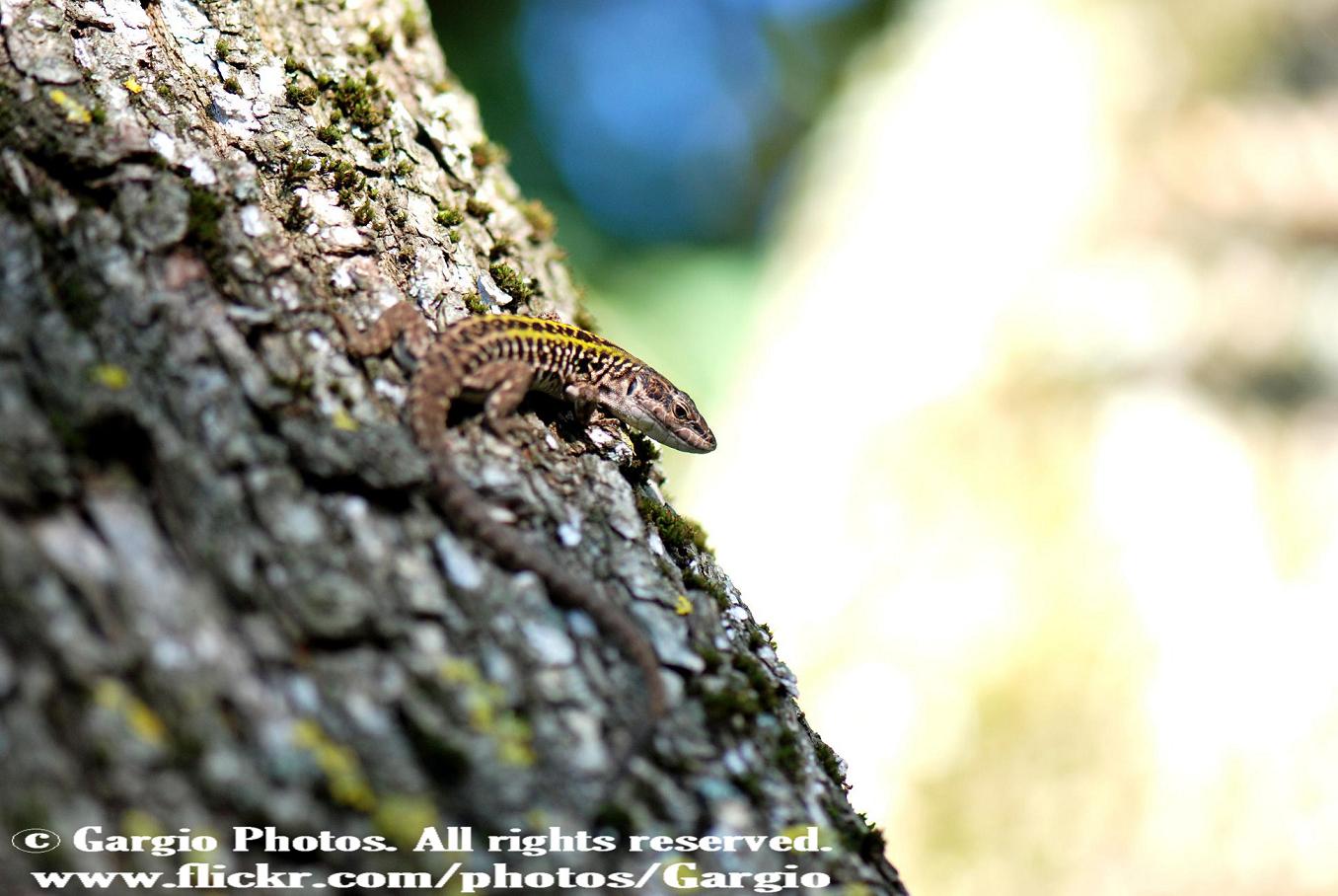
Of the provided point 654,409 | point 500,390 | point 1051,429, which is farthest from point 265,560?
point 1051,429

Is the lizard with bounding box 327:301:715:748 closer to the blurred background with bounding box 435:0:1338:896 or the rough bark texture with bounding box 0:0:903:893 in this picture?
the rough bark texture with bounding box 0:0:903:893

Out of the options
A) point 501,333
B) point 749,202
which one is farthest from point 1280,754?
point 749,202

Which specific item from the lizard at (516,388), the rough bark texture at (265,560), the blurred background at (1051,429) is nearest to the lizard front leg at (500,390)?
the lizard at (516,388)

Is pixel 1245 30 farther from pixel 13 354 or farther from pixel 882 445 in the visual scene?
pixel 13 354

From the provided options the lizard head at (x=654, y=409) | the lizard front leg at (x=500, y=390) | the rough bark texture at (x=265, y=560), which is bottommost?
the rough bark texture at (x=265, y=560)

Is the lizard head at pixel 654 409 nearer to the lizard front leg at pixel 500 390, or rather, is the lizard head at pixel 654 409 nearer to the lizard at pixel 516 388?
the lizard at pixel 516 388
